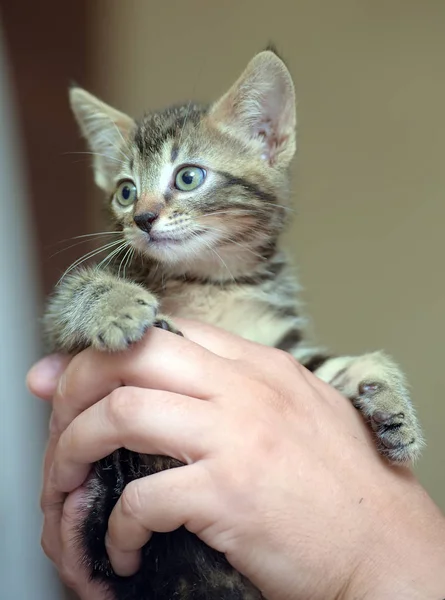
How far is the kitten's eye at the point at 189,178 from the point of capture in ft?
3.12

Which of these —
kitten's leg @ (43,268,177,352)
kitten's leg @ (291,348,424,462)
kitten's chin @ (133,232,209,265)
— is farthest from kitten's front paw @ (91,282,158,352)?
kitten's leg @ (291,348,424,462)

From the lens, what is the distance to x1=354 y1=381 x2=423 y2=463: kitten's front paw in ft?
2.72

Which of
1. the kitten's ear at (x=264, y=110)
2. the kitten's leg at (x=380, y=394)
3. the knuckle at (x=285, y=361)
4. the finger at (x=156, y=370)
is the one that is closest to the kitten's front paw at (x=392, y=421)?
the kitten's leg at (x=380, y=394)

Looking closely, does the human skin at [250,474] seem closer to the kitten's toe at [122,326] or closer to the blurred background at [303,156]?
the kitten's toe at [122,326]

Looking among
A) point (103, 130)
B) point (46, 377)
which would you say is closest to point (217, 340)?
point (46, 377)

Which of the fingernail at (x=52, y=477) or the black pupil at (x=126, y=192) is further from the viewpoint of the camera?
the black pupil at (x=126, y=192)

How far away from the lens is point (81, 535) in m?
0.81

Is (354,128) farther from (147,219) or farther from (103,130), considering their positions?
(147,219)

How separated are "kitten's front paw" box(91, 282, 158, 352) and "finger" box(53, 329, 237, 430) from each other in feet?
0.06

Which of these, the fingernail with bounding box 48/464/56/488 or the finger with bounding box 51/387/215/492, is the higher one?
the finger with bounding box 51/387/215/492

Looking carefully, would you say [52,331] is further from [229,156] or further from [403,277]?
[403,277]

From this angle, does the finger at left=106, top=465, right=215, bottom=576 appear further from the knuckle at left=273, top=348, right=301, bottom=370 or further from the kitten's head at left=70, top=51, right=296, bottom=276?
the kitten's head at left=70, top=51, right=296, bottom=276

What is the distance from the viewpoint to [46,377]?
891 mm

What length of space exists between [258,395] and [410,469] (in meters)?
0.31
